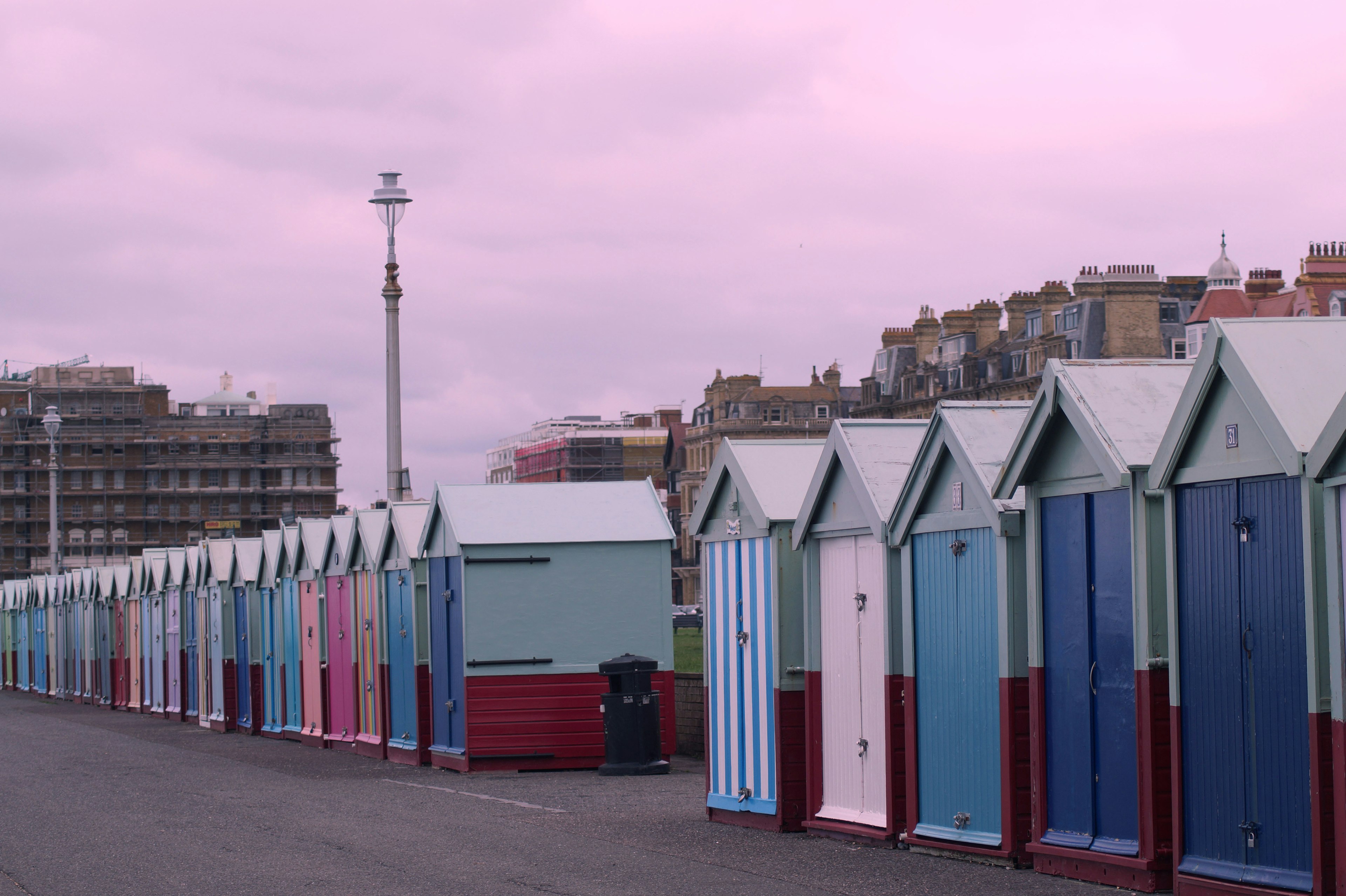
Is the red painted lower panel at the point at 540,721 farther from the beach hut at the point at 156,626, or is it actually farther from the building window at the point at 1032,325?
the building window at the point at 1032,325

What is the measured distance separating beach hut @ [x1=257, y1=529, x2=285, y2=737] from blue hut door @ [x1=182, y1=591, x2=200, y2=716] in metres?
4.72

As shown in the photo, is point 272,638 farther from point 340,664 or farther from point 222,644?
point 340,664

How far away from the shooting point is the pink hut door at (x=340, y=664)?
24031 millimetres

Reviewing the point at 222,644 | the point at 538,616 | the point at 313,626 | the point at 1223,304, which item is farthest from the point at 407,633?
the point at 1223,304

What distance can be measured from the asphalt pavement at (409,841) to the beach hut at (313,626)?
14.4 ft

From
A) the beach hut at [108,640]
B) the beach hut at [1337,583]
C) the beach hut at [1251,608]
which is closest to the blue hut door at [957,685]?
the beach hut at [1251,608]

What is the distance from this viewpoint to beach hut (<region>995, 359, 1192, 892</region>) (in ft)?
31.4

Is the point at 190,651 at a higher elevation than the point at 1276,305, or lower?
lower

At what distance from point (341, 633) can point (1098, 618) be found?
628 inches

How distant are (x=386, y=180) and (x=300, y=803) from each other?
10.1 metres

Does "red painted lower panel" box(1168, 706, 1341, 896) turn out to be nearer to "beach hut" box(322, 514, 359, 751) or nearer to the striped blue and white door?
the striped blue and white door

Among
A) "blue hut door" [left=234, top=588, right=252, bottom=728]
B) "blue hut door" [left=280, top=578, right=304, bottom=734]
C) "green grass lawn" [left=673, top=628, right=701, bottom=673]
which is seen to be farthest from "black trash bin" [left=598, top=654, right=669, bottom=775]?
"blue hut door" [left=234, top=588, right=252, bottom=728]

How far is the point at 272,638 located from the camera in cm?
2881

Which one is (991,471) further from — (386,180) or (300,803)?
(386,180)
